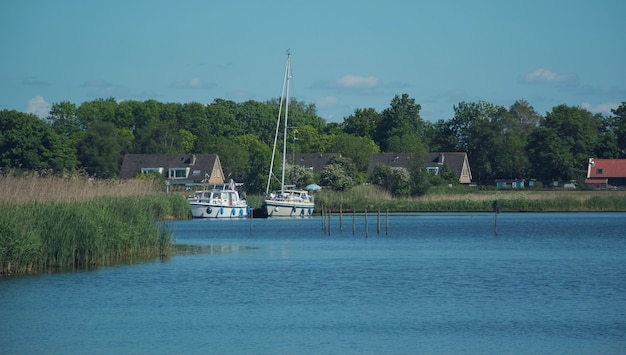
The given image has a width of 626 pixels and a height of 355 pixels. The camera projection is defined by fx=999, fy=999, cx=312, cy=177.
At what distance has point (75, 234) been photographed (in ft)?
117

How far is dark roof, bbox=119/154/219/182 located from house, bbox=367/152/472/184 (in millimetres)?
21270

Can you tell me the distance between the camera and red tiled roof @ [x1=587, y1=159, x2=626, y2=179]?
395ft

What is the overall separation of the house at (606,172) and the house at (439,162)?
16730 mm

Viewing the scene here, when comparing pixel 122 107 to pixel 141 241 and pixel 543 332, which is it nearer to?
pixel 141 241

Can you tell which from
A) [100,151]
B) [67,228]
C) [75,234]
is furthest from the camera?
[100,151]

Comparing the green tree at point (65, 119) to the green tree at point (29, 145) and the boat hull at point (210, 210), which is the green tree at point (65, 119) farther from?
the boat hull at point (210, 210)

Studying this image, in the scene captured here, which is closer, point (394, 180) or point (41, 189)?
point (41, 189)

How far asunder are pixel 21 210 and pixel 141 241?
7.58 meters

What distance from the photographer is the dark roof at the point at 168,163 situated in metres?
129

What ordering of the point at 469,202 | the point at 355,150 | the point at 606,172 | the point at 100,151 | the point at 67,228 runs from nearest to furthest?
the point at 67,228 < the point at 469,202 < the point at 606,172 < the point at 100,151 < the point at 355,150

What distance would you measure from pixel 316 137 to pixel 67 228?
12644 cm

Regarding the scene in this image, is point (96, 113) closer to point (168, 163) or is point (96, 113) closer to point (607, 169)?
point (168, 163)

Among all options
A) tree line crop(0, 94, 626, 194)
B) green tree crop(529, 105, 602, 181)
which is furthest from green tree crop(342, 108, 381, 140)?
green tree crop(529, 105, 602, 181)

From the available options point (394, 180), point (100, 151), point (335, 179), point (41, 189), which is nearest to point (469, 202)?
point (394, 180)
